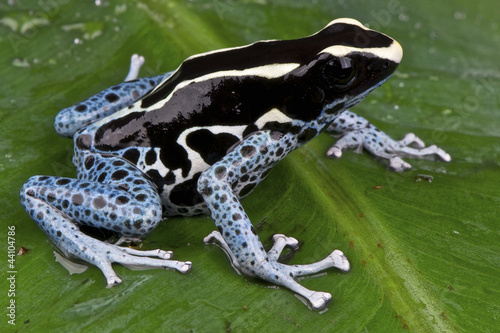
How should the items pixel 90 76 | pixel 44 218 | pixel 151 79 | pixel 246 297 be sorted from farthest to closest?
pixel 90 76
pixel 151 79
pixel 44 218
pixel 246 297

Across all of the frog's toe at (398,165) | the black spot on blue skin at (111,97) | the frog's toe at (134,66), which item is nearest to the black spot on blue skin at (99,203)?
the black spot on blue skin at (111,97)

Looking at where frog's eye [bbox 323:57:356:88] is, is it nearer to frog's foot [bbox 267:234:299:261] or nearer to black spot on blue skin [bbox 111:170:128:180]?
frog's foot [bbox 267:234:299:261]

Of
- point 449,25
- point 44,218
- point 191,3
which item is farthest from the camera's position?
point 449,25

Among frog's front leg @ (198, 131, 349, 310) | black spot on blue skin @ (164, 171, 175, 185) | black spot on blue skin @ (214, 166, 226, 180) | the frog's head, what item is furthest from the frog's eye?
black spot on blue skin @ (164, 171, 175, 185)

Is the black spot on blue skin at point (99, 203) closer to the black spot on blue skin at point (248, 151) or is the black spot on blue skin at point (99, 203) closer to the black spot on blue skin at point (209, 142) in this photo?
the black spot on blue skin at point (209, 142)

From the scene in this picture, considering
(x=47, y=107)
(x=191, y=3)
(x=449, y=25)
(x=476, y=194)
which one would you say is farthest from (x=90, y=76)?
(x=449, y=25)

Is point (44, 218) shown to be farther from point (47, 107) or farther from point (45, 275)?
point (47, 107)
